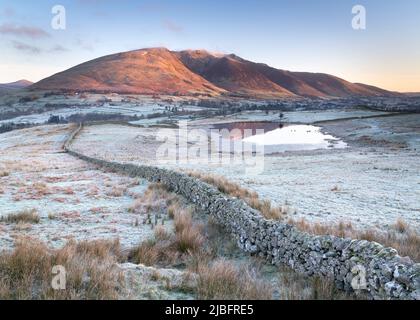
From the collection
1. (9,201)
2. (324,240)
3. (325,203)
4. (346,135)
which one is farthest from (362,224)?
(346,135)

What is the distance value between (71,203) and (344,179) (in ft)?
50.4

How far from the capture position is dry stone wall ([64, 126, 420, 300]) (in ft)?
18.9

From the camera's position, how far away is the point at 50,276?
6.46 metres

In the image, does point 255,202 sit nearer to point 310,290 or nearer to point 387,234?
point 387,234

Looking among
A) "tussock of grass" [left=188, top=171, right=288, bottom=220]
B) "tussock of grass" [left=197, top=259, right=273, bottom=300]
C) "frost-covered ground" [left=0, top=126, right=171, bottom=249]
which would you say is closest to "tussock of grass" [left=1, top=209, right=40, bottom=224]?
"frost-covered ground" [left=0, top=126, right=171, bottom=249]

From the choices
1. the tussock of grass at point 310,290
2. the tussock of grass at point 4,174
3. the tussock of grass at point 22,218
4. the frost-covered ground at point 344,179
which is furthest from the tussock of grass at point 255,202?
the tussock of grass at point 4,174

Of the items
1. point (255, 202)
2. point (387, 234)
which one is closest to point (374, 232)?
point (387, 234)

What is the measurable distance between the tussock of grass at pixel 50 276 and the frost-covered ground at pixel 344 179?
897 cm

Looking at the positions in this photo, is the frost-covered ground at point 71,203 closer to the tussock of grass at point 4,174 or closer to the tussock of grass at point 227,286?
the tussock of grass at point 4,174

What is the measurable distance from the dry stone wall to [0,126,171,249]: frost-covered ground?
2.71 meters

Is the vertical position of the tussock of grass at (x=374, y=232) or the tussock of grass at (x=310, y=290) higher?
the tussock of grass at (x=310, y=290)

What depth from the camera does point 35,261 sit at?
7.09 m

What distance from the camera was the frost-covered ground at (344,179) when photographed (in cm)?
1518
